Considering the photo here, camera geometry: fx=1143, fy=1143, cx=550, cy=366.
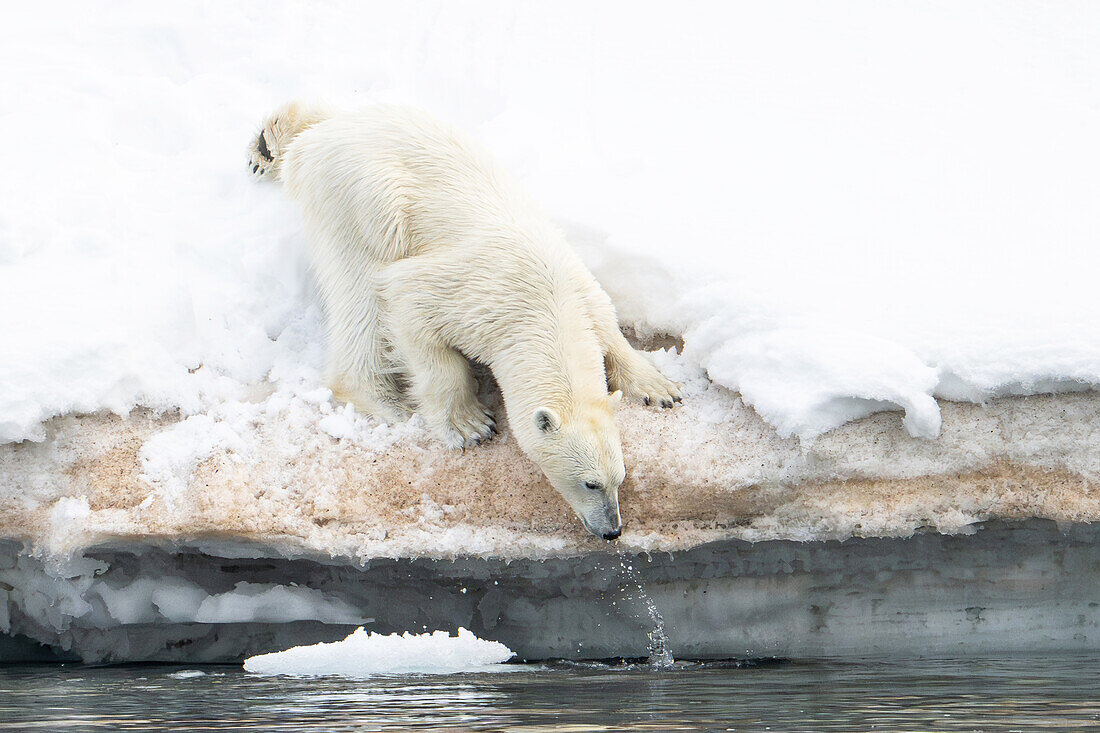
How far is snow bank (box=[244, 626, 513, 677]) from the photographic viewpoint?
16.6ft

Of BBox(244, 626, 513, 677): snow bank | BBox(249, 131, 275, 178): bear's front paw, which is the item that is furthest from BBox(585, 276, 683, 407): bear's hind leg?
BBox(249, 131, 275, 178): bear's front paw

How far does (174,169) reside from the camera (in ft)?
24.6

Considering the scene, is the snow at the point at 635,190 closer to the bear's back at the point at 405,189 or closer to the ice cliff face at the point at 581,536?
the ice cliff face at the point at 581,536

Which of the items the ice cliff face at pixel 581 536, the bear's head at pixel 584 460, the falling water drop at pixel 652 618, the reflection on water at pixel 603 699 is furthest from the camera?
the falling water drop at pixel 652 618

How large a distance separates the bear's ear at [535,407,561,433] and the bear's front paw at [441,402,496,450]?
0.57 m

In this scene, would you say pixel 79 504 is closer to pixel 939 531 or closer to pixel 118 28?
pixel 939 531

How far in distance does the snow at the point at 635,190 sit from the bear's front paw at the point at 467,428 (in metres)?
0.36

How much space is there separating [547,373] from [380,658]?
1584 millimetres

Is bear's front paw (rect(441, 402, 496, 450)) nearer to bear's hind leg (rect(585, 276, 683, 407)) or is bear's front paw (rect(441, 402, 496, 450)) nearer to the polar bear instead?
the polar bear

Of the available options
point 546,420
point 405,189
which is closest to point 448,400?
point 546,420

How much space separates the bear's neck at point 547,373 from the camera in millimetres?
5637

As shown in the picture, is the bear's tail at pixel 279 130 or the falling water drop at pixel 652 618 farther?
the bear's tail at pixel 279 130

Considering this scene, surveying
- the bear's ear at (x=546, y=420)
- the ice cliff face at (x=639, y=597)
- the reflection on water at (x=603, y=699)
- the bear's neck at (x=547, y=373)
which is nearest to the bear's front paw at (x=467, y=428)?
the bear's neck at (x=547, y=373)

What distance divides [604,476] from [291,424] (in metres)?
1.75
